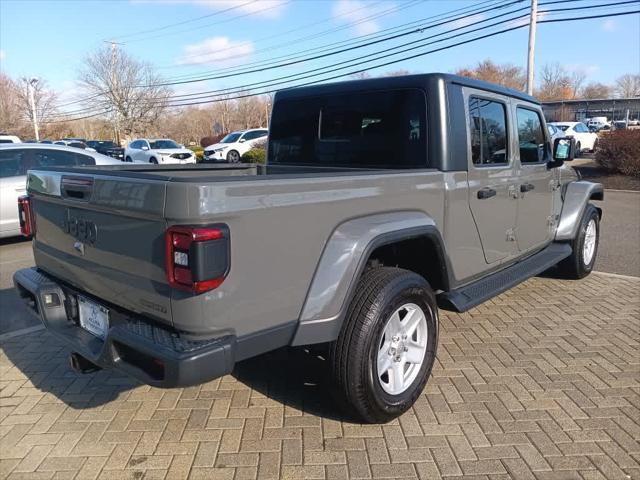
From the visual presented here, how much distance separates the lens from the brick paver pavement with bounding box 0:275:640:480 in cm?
262

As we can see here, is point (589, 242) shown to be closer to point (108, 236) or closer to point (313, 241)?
point (313, 241)

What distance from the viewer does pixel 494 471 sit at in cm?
257

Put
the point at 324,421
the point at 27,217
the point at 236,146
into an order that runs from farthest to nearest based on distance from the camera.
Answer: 1. the point at 236,146
2. the point at 27,217
3. the point at 324,421

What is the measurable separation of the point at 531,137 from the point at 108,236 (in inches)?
153

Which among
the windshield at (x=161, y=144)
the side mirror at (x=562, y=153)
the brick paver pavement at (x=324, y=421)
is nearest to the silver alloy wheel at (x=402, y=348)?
the brick paver pavement at (x=324, y=421)

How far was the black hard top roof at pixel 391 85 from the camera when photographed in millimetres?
3432

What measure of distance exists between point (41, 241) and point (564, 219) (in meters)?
4.95

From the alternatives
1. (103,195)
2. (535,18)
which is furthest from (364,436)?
(535,18)

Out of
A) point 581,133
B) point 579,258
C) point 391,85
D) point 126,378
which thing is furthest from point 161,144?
point 391,85

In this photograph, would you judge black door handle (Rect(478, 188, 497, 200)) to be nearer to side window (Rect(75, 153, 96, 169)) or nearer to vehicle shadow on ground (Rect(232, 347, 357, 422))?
vehicle shadow on ground (Rect(232, 347, 357, 422))

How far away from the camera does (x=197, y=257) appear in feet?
6.69

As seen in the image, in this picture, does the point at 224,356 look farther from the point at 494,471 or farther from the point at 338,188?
the point at 494,471

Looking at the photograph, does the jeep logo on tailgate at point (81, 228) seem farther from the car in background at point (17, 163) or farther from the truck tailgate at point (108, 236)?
the car in background at point (17, 163)

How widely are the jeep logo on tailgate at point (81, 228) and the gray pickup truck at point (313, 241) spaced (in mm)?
12
